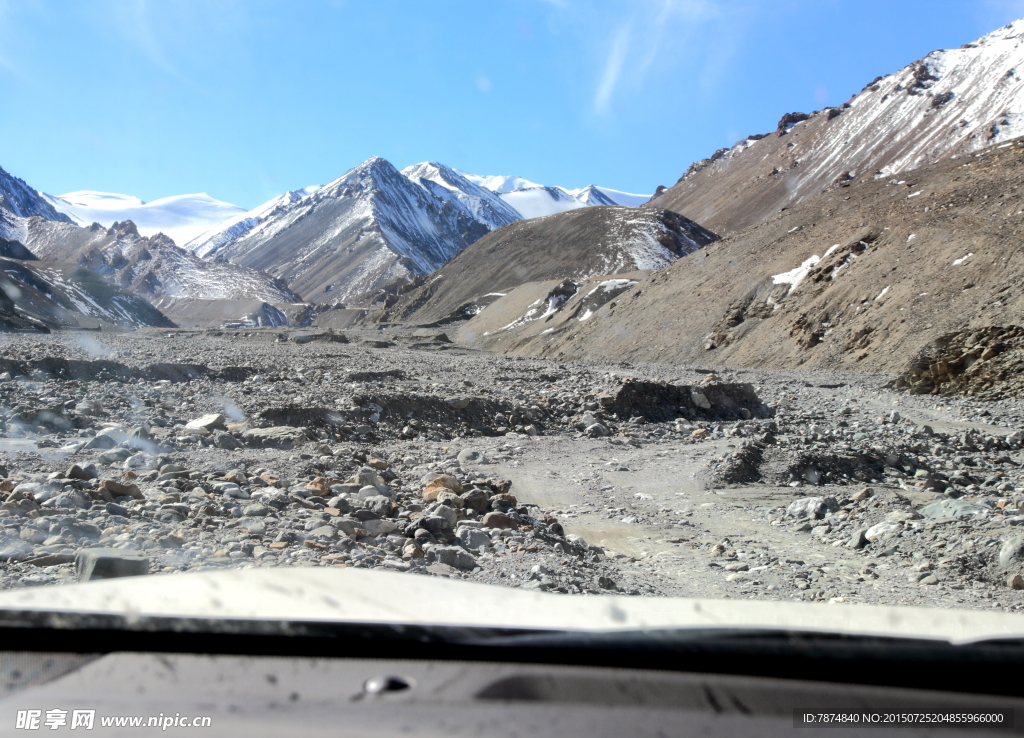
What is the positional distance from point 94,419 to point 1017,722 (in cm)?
982

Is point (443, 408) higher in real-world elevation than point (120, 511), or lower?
higher

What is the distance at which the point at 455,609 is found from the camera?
6.07 feet

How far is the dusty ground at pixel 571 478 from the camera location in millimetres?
4562

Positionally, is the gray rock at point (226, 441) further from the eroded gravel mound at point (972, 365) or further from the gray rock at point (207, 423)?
the eroded gravel mound at point (972, 365)

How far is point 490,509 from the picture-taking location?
6.07 meters

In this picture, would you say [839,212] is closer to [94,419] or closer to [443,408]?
[443,408]

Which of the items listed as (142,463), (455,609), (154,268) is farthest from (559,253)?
(154,268)

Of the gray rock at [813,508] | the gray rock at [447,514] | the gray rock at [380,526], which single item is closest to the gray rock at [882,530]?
the gray rock at [813,508]

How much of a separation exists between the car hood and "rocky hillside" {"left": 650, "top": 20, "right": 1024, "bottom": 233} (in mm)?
92077

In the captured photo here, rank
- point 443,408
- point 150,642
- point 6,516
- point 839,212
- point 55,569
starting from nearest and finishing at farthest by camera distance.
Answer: point 150,642, point 55,569, point 6,516, point 443,408, point 839,212

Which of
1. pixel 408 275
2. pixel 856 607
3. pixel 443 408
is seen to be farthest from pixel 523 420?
pixel 408 275

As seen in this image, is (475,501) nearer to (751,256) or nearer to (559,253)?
(751,256)

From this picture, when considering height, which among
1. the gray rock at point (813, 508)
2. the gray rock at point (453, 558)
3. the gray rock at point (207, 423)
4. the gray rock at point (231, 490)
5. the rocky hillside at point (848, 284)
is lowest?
the gray rock at point (813, 508)

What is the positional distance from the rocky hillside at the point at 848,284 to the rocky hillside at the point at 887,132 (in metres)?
58.1
